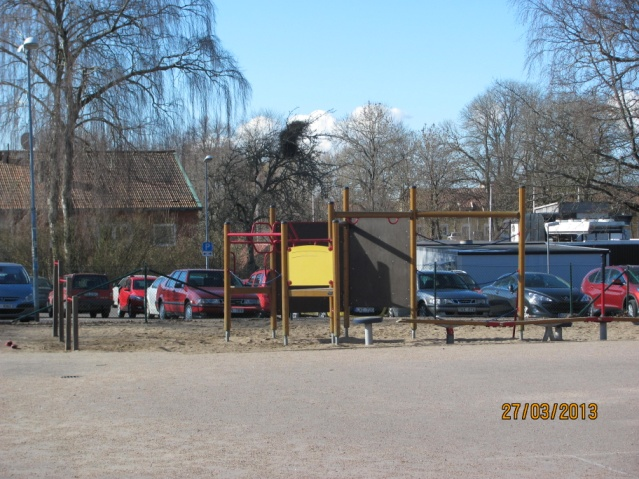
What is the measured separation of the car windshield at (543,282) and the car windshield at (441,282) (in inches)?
72.1

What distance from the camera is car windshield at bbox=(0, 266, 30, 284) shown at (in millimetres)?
24859

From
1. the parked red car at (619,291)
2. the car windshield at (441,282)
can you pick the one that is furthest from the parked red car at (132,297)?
the parked red car at (619,291)

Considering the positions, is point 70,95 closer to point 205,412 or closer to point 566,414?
point 205,412

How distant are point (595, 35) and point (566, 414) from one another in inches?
630

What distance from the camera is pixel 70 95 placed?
89.5 ft

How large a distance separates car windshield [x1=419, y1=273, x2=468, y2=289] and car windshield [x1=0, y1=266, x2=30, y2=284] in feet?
37.5

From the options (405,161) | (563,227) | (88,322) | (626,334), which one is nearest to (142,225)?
(88,322)

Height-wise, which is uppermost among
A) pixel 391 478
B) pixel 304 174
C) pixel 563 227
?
pixel 304 174

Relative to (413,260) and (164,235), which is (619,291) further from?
(164,235)

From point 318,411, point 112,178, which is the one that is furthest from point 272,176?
point 318,411

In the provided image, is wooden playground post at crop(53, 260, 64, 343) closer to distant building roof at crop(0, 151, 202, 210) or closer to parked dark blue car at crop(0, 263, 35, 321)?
parked dark blue car at crop(0, 263, 35, 321)

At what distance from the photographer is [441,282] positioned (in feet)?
79.7

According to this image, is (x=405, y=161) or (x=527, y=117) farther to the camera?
(x=405, y=161)
